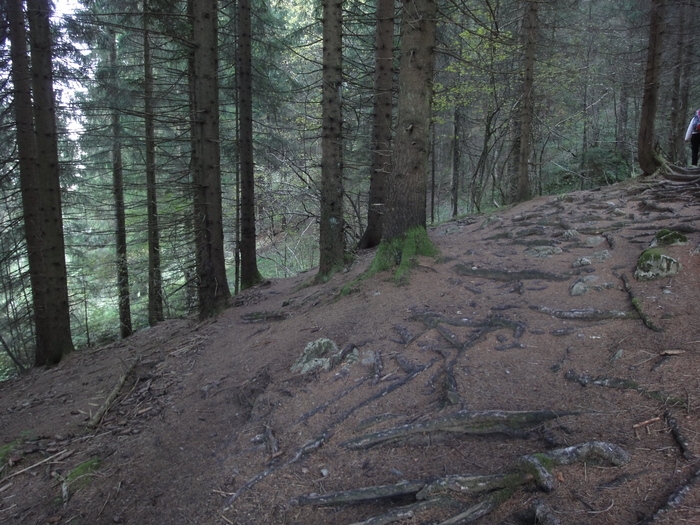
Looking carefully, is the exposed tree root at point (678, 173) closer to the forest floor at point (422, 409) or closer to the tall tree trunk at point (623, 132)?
the forest floor at point (422, 409)

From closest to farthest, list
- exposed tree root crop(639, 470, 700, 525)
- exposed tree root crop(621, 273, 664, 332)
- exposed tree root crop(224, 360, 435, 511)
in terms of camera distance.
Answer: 1. exposed tree root crop(639, 470, 700, 525)
2. exposed tree root crop(224, 360, 435, 511)
3. exposed tree root crop(621, 273, 664, 332)

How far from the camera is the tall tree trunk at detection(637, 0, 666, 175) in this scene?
31.1 ft

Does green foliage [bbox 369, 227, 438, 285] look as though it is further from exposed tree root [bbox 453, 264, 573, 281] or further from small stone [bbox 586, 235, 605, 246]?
small stone [bbox 586, 235, 605, 246]

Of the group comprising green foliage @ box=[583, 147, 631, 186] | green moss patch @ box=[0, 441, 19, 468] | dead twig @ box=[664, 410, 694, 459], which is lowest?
green moss patch @ box=[0, 441, 19, 468]

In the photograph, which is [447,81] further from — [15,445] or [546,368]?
[15,445]

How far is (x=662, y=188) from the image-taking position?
27.6 ft

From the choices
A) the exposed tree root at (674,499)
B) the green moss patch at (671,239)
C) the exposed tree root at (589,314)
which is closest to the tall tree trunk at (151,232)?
the exposed tree root at (589,314)

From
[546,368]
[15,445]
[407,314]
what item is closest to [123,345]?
[15,445]

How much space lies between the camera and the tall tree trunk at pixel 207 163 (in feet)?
25.4

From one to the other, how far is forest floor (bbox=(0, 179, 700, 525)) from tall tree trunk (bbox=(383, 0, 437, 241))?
0.82 meters

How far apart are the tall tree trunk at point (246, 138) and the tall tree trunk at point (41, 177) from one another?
3899 mm

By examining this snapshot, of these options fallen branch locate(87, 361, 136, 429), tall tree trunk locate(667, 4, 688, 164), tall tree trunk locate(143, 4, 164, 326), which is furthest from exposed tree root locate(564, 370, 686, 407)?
tall tree trunk locate(667, 4, 688, 164)

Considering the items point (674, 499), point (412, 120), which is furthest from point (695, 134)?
point (674, 499)

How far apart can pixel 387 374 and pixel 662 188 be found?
7.97 meters
